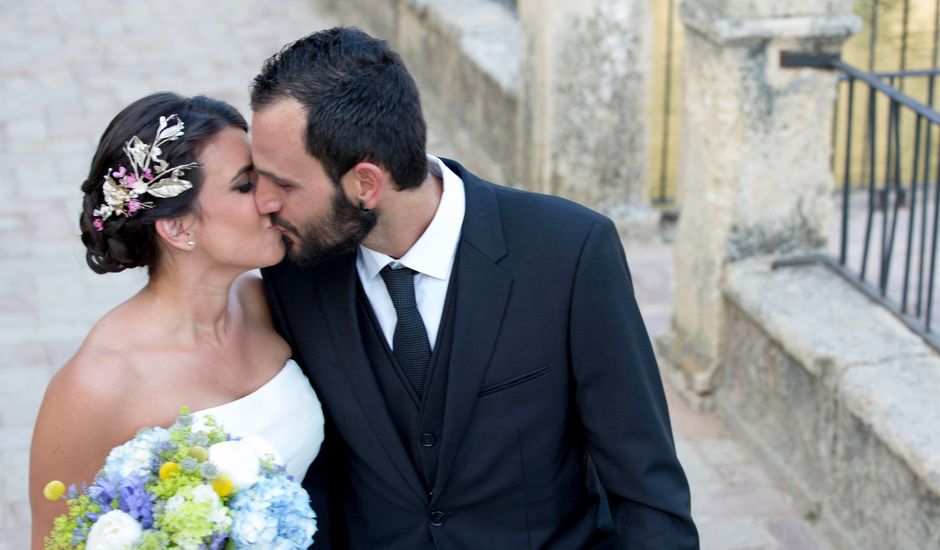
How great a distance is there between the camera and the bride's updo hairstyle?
289 centimetres

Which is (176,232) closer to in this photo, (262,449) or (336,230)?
(336,230)

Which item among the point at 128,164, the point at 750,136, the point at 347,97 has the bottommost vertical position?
the point at 750,136

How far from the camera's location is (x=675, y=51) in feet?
25.9

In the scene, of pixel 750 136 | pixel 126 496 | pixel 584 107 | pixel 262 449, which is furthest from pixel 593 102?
pixel 126 496

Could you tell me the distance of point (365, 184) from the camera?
273 centimetres

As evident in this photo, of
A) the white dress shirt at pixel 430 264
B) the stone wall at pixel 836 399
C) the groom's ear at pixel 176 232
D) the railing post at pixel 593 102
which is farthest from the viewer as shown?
the railing post at pixel 593 102

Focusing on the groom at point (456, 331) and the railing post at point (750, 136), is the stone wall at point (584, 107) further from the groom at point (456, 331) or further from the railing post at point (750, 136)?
the groom at point (456, 331)

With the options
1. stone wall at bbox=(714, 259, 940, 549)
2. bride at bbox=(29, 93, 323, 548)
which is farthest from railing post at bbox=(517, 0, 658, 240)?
bride at bbox=(29, 93, 323, 548)

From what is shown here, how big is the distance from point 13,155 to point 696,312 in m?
5.22

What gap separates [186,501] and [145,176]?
2.58ft

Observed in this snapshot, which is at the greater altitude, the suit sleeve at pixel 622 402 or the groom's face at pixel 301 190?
the groom's face at pixel 301 190

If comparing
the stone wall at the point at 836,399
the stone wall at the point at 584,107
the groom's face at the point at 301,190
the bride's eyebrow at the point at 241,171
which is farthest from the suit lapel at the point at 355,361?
the stone wall at the point at 584,107

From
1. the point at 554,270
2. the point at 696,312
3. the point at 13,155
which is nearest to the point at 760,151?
the point at 696,312

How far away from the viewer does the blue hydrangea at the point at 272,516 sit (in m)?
2.42
